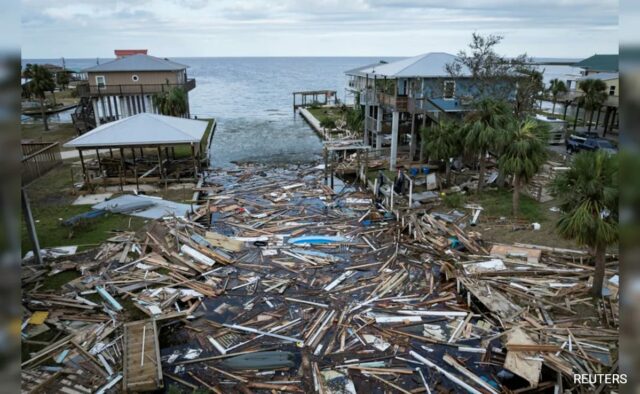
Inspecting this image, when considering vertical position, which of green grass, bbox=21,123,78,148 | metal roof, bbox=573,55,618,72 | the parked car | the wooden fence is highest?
metal roof, bbox=573,55,618,72

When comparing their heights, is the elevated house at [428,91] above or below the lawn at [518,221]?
above

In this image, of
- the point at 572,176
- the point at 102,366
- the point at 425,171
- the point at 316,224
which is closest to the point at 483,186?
the point at 425,171

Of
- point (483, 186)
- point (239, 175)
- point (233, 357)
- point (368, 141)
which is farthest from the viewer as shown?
point (368, 141)

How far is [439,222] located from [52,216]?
20.1m

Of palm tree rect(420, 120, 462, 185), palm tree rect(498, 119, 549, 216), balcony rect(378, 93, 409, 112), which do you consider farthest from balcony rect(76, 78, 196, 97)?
palm tree rect(498, 119, 549, 216)

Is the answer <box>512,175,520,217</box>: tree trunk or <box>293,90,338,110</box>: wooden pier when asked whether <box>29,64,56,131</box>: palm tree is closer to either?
<box>293,90,338,110</box>: wooden pier

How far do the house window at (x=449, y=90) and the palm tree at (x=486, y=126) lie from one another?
7192 mm

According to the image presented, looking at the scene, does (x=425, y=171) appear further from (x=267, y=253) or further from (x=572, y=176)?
(x=572, y=176)

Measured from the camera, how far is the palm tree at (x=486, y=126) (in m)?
Answer: 22.5

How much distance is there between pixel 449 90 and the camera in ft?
101

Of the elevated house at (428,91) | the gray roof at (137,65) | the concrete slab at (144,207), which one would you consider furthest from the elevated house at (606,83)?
the gray roof at (137,65)

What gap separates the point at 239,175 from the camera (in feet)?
111

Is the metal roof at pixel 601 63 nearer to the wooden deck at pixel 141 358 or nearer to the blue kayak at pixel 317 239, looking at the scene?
the blue kayak at pixel 317 239

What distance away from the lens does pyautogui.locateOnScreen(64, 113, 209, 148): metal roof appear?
87.0ft
